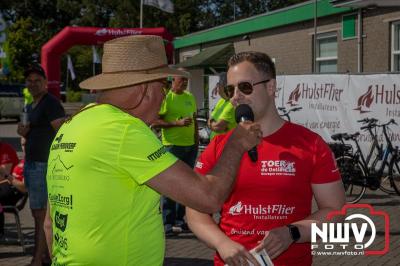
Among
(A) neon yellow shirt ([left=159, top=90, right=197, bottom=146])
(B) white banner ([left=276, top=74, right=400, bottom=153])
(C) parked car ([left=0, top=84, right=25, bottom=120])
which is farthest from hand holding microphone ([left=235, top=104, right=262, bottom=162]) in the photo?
(C) parked car ([left=0, top=84, right=25, bottom=120])

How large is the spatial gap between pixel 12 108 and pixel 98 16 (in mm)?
41079

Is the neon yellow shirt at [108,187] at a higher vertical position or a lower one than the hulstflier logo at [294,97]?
lower

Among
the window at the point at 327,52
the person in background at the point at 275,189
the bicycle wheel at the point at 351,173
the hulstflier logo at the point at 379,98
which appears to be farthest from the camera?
the window at the point at 327,52

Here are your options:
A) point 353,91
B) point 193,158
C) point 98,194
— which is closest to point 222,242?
point 98,194

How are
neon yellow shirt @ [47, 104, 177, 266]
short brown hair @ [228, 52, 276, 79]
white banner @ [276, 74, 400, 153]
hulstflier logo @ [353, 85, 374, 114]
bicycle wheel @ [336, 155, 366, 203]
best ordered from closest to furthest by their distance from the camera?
neon yellow shirt @ [47, 104, 177, 266]
short brown hair @ [228, 52, 276, 79]
bicycle wheel @ [336, 155, 366, 203]
white banner @ [276, 74, 400, 153]
hulstflier logo @ [353, 85, 374, 114]

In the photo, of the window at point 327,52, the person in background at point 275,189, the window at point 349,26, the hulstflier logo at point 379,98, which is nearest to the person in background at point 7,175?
the person in background at point 275,189

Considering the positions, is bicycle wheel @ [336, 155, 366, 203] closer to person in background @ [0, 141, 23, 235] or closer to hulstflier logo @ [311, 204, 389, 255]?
hulstflier logo @ [311, 204, 389, 255]

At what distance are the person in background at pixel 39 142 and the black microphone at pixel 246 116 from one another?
12.0 ft

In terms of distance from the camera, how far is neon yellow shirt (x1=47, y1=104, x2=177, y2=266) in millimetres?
2301

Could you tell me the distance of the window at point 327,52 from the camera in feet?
66.6

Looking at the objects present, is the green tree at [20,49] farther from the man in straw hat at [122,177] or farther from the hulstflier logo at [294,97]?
the man in straw hat at [122,177]

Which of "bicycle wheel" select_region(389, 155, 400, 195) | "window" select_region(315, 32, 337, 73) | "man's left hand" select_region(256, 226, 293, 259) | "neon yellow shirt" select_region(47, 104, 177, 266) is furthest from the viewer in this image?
"window" select_region(315, 32, 337, 73)

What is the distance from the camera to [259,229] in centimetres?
289

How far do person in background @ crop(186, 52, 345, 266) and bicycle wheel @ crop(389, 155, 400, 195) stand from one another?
822cm
